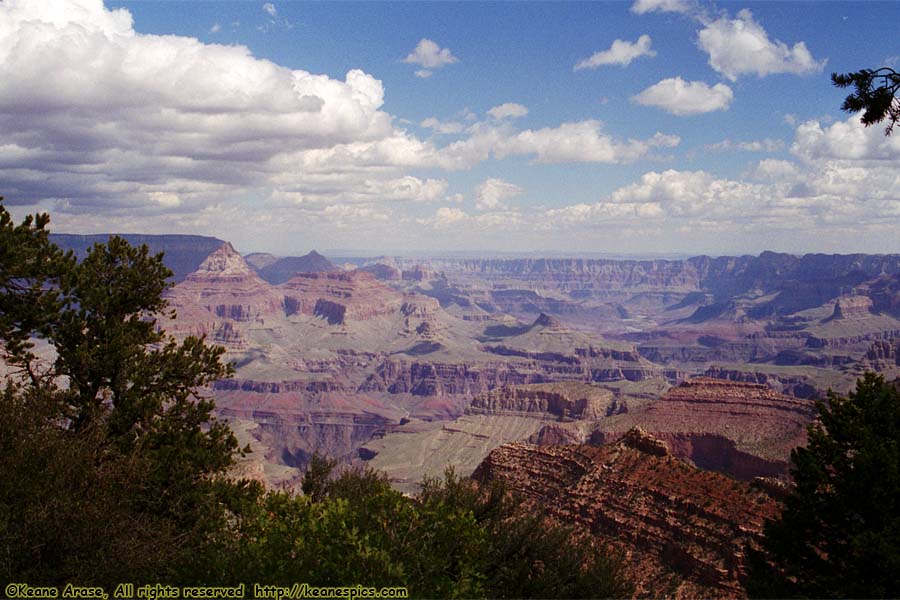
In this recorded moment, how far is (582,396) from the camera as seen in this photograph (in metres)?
198

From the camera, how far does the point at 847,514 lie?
834 inches

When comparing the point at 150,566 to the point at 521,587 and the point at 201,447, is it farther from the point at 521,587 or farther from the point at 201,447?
the point at 521,587

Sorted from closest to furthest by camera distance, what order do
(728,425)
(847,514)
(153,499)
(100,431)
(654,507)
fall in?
1. (100,431)
2. (847,514)
3. (153,499)
4. (654,507)
5. (728,425)

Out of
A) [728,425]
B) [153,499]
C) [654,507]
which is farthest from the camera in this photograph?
[728,425]

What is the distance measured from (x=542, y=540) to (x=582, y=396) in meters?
179

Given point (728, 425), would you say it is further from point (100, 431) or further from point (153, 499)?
point (100, 431)

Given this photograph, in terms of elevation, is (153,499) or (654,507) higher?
(153,499)

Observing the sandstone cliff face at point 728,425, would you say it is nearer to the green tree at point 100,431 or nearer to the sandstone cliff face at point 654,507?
the sandstone cliff face at point 654,507

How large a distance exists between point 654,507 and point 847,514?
1063 inches

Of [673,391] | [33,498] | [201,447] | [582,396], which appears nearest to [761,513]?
[201,447]

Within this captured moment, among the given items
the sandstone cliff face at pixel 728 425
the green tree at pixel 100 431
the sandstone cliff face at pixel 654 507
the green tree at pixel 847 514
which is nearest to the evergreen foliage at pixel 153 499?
the green tree at pixel 100 431

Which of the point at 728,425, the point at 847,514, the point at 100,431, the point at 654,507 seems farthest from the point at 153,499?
the point at 728,425

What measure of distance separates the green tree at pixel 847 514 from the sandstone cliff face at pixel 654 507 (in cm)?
952

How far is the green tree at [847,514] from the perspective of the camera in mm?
19078
